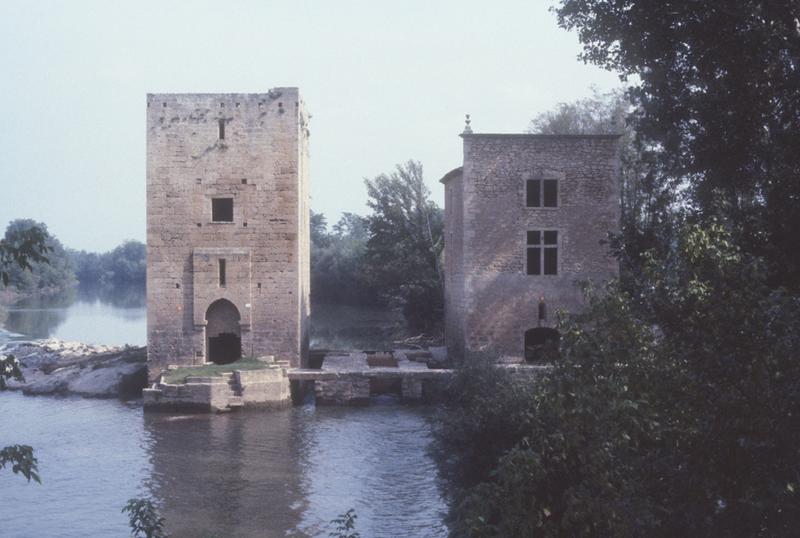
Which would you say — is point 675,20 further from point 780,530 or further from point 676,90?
point 780,530

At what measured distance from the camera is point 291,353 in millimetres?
24500

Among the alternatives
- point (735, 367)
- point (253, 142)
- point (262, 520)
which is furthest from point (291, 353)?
point (735, 367)

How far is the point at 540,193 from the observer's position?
80.0ft

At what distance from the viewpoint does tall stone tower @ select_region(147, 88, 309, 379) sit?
24.3 metres

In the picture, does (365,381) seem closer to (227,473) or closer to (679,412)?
(227,473)

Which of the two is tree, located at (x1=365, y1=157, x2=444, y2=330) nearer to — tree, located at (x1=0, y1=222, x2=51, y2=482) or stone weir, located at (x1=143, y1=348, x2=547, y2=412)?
stone weir, located at (x1=143, y1=348, x2=547, y2=412)

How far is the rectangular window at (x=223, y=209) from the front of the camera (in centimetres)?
2475

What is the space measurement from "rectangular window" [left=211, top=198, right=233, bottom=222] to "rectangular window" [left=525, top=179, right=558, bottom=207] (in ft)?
30.1

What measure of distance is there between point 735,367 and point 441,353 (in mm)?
22831

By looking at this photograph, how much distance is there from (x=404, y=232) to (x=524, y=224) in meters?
19.9

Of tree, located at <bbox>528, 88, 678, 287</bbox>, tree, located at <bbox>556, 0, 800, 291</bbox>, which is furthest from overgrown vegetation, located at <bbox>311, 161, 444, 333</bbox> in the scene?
tree, located at <bbox>556, 0, 800, 291</bbox>

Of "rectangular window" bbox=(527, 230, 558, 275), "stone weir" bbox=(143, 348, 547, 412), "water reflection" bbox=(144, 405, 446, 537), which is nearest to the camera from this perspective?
"water reflection" bbox=(144, 405, 446, 537)

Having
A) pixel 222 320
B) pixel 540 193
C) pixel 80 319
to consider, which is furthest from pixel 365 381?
pixel 80 319

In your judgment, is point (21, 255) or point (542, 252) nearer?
point (21, 255)
